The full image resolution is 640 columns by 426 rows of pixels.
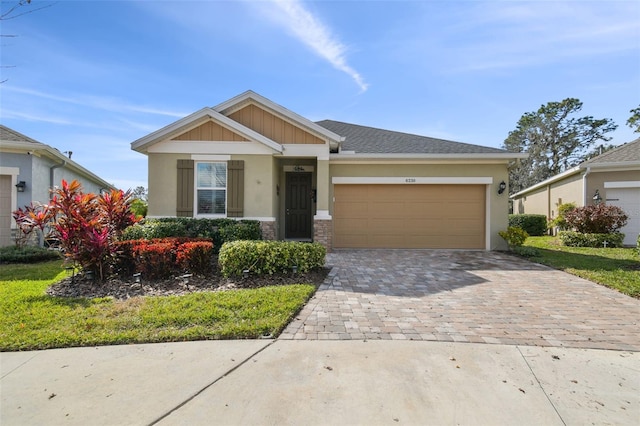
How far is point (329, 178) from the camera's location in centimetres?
1073

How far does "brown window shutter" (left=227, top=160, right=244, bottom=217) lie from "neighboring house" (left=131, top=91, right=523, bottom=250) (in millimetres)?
31

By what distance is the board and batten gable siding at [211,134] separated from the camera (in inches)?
378

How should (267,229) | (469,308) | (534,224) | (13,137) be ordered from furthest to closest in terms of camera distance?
(534,224)
(13,137)
(267,229)
(469,308)

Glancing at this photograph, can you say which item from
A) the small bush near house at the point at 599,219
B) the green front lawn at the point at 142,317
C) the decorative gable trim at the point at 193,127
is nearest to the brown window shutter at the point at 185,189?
the decorative gable trim at the point at 193,127

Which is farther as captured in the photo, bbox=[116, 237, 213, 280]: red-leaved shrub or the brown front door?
the brown front door

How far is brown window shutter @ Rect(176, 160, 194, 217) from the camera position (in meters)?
9.48

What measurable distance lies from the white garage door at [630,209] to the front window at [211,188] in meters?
16.0

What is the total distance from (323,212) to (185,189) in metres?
4.33

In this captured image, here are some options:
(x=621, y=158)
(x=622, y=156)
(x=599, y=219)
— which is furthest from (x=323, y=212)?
(x=622, y=156)

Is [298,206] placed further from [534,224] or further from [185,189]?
[534,224]

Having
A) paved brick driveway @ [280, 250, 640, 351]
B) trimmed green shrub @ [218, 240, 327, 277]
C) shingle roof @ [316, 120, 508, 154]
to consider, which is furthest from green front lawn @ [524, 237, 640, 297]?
trimmed green shrub @ [218, 240, 327, 277]

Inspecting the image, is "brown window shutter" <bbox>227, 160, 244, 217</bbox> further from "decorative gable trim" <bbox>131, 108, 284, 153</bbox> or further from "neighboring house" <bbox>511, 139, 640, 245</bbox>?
"neighboring house" <bbox>511, 139, 640, 245</bbox>

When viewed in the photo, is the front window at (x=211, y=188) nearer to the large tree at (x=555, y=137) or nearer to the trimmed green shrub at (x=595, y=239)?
the trimmed green shrub at (x=595, y=239)

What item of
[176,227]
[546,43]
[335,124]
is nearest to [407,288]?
[176,227]
